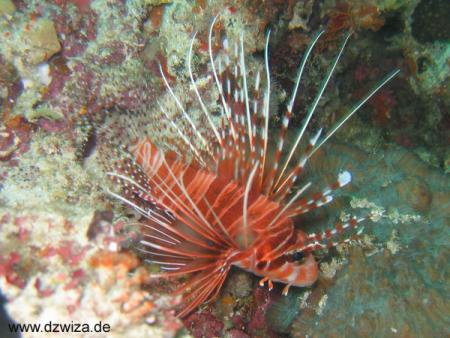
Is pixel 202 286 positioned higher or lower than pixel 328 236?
lower

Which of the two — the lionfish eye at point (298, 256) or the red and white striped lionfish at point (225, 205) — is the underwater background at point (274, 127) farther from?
the lionfish eye at point (298, 256)

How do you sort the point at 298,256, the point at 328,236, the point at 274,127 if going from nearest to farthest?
the point at 328,236, the point at 298,256, the point at 274,127

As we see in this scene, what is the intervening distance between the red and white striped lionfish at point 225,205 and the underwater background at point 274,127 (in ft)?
0.78

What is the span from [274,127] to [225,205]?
1416 mm

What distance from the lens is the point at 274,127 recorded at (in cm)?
384

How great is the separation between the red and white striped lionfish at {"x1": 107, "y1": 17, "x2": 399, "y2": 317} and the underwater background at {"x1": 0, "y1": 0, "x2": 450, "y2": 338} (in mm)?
237

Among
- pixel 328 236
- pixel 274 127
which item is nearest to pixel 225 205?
pixel 328 236

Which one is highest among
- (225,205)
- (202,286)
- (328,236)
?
(225,205)

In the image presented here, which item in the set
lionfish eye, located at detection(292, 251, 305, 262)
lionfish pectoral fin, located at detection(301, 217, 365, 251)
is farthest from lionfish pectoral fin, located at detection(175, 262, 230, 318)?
lionfish pectoral fin, located at detection(301, 217, 365, 251)

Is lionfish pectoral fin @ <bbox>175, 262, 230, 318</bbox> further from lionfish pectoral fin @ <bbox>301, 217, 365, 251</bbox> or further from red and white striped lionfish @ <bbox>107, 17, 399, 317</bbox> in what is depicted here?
lionfish pectoral fin @ <bbox>301, 217, 365, 251</bbox>

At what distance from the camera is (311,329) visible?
2.83 m

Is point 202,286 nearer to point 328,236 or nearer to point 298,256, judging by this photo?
point 298,256

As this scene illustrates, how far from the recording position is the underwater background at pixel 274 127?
2604 mm

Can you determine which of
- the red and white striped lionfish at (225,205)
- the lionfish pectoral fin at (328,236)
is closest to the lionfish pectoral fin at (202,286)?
A: the red and white striped lionfish at (225,205)
